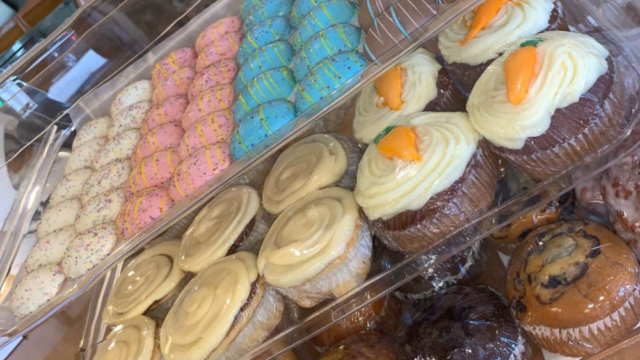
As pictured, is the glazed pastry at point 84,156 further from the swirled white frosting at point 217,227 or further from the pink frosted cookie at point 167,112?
the swirled white frosting at point 217,227

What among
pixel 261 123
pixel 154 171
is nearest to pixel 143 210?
pixel 154 171

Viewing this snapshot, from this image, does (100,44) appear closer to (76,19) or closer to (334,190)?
(76,19)

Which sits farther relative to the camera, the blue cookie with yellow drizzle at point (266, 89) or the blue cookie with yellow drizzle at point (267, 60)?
the blue cookie with yellow drizzle at point (267, 60)

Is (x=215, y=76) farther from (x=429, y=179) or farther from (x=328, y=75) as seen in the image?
(x=429, y=179)

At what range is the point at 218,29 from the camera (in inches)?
120

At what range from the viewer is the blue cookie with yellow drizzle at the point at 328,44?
2.28m

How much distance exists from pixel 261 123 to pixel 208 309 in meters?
0.80

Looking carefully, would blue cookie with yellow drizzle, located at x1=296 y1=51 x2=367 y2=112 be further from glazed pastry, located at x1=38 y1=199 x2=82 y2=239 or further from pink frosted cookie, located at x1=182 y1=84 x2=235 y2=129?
glazed pastry, located at x1=38 y1=199 x2=82 y2=239

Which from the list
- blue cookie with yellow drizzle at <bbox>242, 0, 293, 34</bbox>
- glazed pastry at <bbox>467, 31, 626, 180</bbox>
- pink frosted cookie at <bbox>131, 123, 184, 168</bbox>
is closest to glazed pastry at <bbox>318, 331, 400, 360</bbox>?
glazed pastry at <bbox>467, 31, 626, 180</bbox>

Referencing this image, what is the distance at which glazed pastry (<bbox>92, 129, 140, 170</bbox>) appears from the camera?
304 centimetres

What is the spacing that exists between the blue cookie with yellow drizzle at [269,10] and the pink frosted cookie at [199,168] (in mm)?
732

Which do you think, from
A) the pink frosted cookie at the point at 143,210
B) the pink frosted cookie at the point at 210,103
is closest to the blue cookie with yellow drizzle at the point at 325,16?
the pink frosted cookie at the point at 210,103

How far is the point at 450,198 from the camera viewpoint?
1681mm

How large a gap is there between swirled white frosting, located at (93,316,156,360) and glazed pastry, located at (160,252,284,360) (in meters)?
0.09
